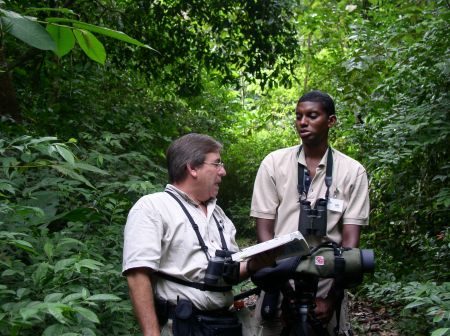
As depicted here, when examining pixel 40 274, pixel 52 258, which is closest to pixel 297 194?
pixel 52 258

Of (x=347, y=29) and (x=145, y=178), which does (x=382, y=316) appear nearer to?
(x=145, y=178)

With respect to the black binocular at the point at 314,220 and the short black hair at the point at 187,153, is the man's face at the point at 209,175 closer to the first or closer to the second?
the short black hair at the point at 187,153

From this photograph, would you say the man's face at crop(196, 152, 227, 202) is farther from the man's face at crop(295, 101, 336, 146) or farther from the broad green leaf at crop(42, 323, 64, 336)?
the broad green leaf at crop(42, 323, 64, 336)

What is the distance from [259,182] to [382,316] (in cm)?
342

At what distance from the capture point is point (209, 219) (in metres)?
2.54

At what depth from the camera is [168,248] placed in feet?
7.77

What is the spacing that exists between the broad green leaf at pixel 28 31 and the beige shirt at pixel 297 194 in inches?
76.2

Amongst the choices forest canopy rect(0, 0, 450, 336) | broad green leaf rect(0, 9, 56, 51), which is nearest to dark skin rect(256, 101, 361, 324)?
forest canopy rect(0, 0, 450, 336)

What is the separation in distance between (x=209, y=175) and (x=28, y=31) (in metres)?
1.35

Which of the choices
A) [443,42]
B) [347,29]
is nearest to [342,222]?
[443,42]

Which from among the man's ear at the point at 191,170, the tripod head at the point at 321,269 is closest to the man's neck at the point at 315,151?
the tripod head at the point at 321,269

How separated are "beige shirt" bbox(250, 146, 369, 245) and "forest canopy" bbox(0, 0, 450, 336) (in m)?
0.51

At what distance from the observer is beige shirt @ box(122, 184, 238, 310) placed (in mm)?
2273

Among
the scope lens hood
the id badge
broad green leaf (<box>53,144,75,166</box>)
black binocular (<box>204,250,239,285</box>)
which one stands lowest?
the scope lens hood
